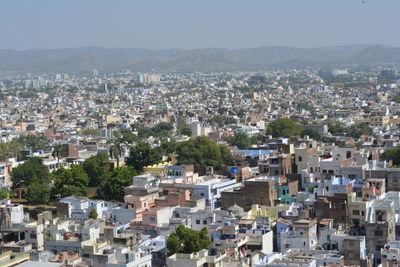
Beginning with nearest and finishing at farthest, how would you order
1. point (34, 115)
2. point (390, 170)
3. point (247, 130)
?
point (390, 170) → point (247, 130) → point (34, 115)

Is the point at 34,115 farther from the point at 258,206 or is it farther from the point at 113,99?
the point at 258,206

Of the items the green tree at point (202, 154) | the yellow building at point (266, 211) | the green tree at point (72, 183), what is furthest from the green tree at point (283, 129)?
the yellow building at point (266, 211)

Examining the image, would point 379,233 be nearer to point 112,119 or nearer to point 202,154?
point 202,154

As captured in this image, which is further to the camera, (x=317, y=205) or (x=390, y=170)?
(x=390, y=170)

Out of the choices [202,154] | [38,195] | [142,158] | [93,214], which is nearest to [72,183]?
[38,195]

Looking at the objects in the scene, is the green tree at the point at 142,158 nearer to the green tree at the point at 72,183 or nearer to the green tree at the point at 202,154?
the green tree at the point at 202,154

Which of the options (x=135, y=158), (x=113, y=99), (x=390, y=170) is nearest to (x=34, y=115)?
(x=113, y=99)
